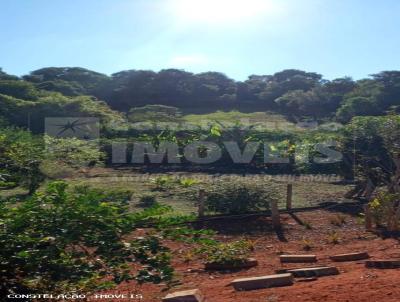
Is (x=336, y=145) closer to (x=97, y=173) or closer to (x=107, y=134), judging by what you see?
(x=97, y=173)

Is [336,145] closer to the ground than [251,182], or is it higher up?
higher up

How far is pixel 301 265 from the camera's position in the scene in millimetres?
6680

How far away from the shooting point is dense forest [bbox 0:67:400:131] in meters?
27.9

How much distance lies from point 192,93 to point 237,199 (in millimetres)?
29483

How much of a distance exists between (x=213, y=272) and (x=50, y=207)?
337 centimetres

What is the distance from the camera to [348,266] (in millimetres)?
6371

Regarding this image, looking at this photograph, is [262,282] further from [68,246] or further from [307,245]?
[307,245]

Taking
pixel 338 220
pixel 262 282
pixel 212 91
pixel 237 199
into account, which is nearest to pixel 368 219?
pixel 338 220

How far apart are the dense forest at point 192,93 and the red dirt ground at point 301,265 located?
1821 cm

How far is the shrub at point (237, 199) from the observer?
1055cm

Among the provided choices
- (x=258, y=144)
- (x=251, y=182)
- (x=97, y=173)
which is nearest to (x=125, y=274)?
(x=251, y=182)

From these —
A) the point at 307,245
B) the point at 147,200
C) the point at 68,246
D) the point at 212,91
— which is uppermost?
the point at 212,91

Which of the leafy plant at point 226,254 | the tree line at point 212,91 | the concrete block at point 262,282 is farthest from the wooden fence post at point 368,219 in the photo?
the tree line at point 212,91

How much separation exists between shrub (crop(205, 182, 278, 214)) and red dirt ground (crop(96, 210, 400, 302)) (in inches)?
18.6
